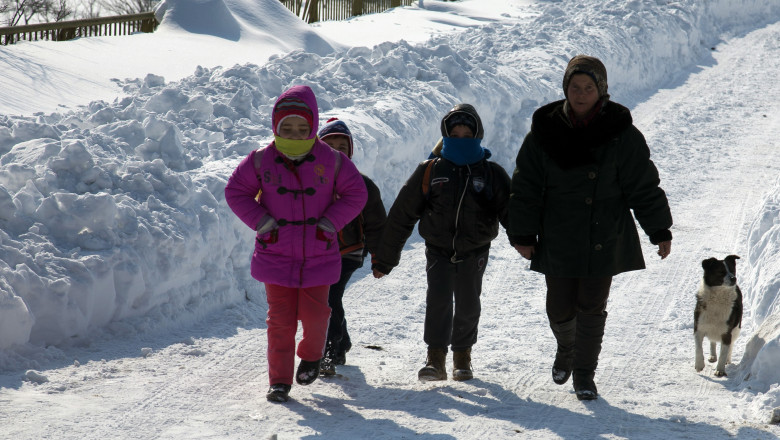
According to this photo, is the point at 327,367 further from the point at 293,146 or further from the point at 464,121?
the point at 464,121

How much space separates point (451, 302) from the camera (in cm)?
479

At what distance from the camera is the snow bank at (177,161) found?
5.22 m

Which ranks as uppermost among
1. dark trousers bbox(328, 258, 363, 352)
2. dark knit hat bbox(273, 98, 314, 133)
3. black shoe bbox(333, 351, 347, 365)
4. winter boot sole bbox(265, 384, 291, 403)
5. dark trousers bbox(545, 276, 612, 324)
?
dark knit hat bbox(273, 98, 314, 133)

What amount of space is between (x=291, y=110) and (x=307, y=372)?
55.6 inches

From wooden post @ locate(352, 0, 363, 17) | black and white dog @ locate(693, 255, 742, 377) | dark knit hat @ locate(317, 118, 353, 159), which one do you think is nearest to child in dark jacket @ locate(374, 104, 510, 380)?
dark knit hat @ locate(317, 118, 353, 159)

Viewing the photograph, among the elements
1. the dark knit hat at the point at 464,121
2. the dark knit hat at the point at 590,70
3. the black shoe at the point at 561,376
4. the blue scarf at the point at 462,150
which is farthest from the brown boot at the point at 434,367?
the dark knit hat at the point at 590,70

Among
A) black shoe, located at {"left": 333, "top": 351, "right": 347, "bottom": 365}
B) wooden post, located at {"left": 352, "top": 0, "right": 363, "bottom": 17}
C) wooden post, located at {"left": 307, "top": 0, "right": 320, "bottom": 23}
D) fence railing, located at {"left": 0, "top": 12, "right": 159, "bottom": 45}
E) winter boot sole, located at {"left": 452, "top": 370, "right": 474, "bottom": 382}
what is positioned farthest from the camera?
wooden post, located at {"left": 352, "top": 0, "right": 363, "bottom": 17}

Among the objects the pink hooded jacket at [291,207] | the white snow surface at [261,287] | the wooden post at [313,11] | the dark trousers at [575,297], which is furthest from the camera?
the wooden post at [313,11]

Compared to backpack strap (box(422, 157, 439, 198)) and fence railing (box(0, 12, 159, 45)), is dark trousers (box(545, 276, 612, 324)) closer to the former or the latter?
backpack strap (box(422, 157, 439, 198))

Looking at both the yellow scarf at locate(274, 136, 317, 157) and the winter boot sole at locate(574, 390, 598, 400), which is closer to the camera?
the yellow scarf at locate(274, 136, 317, 157)

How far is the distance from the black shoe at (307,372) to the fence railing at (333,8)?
65.4ft

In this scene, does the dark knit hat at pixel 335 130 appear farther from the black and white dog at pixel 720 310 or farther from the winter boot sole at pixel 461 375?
the black and white dog at pixel 720 310

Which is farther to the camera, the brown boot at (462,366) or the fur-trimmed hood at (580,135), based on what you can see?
the brown boot at (462,366)

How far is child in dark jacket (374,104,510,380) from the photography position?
4.61 m
